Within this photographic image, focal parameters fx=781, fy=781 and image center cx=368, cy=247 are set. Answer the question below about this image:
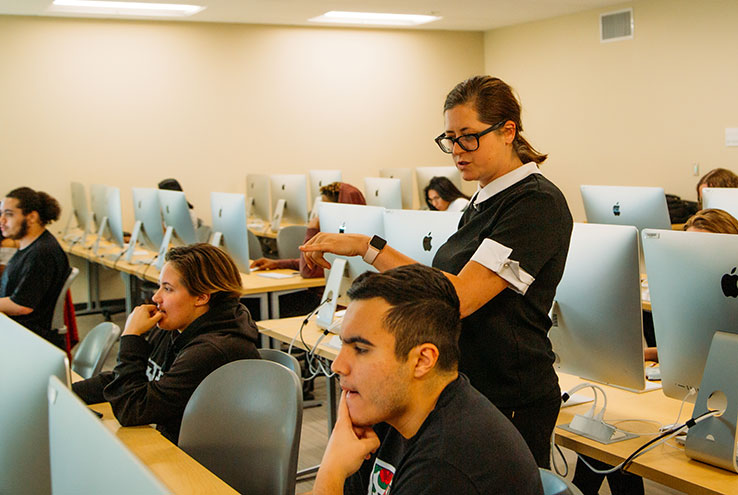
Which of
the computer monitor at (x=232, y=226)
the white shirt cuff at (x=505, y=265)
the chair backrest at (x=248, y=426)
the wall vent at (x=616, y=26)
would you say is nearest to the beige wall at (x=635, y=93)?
the wall vent at (x=616, y=26)

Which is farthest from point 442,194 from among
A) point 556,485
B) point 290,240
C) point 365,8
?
point 556,485

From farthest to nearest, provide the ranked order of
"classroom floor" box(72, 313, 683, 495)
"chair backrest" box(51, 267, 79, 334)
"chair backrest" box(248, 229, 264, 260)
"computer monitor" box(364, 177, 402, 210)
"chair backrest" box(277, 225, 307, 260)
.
Result: "computer monitor" box(364, 177, 402, 210) < "chair backrest" box(248, 229, 264, 260) < "chair backrest" box(277, 225, 307, 260) < "chair backrest" box(51, 267, 79, 334) < "classroom floor" box(72, 313, 683, 495)

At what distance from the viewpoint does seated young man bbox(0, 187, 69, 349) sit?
380cm

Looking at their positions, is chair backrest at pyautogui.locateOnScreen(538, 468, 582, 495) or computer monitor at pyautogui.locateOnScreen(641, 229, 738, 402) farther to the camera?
computer monitor at pyautogui.locateOnScreen(641, 229, 738, 402)

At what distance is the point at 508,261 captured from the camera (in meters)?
1.70

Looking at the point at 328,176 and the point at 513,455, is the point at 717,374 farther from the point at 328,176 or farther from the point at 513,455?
the point at 328,176

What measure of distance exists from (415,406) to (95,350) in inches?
78.0

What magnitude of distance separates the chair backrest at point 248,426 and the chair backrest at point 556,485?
0.65 meters

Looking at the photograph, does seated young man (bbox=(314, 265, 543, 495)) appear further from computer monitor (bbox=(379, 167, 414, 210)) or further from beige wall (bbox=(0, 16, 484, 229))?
beige wall (bbox=(0, 16, 484, 229))

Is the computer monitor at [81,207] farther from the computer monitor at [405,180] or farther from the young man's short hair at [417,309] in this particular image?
the young man's short hair at [417,309]

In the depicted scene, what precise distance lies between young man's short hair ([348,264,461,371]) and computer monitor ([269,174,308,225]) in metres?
5.29

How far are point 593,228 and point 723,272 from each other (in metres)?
0.35

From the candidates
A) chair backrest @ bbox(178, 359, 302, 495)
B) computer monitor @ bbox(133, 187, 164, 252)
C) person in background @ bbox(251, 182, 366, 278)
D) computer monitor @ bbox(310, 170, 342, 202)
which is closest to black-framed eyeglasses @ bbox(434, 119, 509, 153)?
chair backrest @ bbox(178, 359, 302, 495)

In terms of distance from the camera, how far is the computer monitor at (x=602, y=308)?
1836 millimetres
